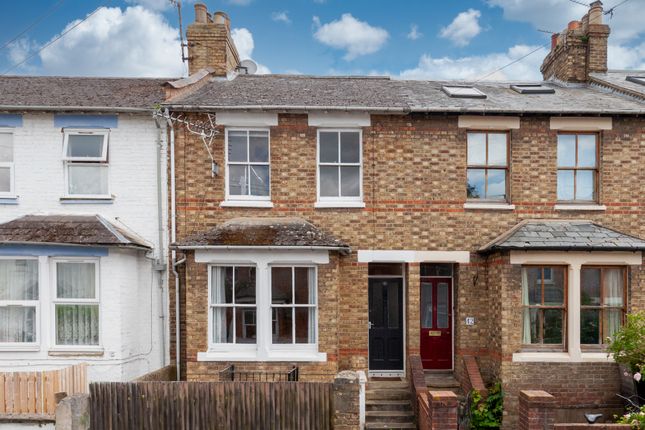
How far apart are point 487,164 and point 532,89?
3.25 metres

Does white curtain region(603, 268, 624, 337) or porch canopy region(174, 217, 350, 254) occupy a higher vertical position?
porch canopy region(174, 217, 350, 254)

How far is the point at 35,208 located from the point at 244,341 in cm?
580

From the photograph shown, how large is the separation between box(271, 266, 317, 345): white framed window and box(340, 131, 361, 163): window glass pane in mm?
2777

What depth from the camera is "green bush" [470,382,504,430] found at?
9.68 metres

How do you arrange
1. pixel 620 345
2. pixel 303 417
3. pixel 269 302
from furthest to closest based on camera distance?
pixel 269 302, pixel 620 345, pixel 303 417

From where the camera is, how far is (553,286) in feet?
33.7

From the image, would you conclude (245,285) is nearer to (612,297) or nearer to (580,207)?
(580,207)

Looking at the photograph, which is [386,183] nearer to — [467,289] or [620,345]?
[467,289]

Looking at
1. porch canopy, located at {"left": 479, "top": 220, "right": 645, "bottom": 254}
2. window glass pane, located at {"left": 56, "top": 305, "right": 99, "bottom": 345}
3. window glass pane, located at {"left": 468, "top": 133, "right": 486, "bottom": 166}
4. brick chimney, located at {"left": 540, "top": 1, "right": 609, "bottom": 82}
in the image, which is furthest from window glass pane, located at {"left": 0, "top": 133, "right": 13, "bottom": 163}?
brick chimney, located at {"left": 540, "top": 1, "right": 609, "bottom": 82}

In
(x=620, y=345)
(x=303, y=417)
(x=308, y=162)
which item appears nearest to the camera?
(x=303, y=417)

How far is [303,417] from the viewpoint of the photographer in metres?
8.27

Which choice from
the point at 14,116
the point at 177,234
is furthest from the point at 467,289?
the point at 14,116

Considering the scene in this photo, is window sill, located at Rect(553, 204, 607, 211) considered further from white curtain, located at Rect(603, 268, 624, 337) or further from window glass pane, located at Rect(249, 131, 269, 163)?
window glass pane, located at Rect(249, 131, 269, 163)

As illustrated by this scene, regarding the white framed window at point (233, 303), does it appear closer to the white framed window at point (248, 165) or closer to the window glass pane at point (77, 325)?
the white framed window at point (248, 165)
